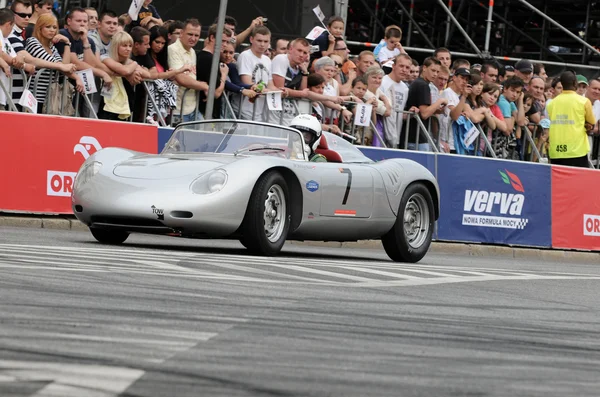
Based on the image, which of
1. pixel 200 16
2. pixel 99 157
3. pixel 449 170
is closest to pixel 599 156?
pixel 449 170

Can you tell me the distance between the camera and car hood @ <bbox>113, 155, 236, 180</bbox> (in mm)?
11906

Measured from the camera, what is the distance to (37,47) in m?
15.7

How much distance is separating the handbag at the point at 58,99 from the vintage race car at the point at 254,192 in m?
2.94

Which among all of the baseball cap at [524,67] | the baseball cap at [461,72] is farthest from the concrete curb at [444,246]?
the baseball cap at [524,67]

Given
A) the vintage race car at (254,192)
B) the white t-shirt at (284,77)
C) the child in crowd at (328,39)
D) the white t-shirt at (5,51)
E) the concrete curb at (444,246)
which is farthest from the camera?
the child in crowd at (328,39)

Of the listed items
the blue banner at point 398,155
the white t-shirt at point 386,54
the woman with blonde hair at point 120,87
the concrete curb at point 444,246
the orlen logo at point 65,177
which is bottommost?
the concrete curb at point 444,246

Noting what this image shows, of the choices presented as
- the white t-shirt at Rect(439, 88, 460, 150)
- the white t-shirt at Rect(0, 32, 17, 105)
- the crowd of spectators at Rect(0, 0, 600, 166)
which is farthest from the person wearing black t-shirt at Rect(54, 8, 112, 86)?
the white t-shirt at Rect(439, 88, 460, 150)

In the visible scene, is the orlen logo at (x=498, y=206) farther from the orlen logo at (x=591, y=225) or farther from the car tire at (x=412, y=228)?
the car tire at (x=412, y=228)

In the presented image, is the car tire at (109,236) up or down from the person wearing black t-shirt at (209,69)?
down

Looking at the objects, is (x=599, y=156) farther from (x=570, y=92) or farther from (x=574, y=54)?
(x=574, y=54)

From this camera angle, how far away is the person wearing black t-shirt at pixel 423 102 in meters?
19.1

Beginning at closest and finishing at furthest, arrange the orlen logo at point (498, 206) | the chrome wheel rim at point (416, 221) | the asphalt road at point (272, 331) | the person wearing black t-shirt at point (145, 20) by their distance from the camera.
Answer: the asphalt road at point (272, 331)
the chrome wheel rim at point (416, 221)
the person wearing black t-shirt at point (145, 20)
the orlen logo at point (498, 206)

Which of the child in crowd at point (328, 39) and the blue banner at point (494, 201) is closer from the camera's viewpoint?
the blue banner at point (494, 201)

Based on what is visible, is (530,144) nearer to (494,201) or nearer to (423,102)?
(494,201)
